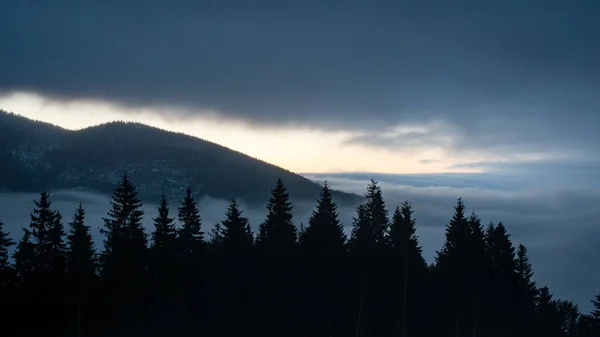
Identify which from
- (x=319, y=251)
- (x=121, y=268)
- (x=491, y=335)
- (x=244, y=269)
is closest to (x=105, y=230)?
(x=121, y=268)

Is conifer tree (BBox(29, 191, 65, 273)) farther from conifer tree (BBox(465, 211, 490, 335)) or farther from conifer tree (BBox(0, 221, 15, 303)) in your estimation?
conifer tree (BBox(465, 211, 490, 335))

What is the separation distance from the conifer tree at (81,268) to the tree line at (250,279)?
0.08m

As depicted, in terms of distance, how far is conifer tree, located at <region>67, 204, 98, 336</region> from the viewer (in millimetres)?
41625

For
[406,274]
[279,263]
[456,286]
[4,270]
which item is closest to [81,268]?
[4,270]

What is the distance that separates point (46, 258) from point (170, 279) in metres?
9.00

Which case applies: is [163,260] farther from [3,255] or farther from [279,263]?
[3,255]

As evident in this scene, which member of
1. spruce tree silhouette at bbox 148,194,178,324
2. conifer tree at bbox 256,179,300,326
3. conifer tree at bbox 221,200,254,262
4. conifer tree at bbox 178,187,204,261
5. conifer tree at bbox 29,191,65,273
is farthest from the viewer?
conifer tree at bbox 221,200,254,262

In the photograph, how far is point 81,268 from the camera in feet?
136

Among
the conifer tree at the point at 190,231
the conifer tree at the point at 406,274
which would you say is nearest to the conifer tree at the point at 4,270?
the conifer tree at the point at 190,231

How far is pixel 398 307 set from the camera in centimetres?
4912

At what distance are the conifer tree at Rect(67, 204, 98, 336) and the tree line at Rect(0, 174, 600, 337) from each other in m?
0.08

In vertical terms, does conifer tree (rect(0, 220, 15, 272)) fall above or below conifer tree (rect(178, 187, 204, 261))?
below

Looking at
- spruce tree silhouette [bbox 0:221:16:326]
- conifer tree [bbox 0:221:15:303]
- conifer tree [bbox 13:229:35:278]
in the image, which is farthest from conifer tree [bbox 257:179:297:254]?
conifer tree [bbox 0:221:15:303]

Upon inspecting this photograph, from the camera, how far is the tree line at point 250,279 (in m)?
42.2
